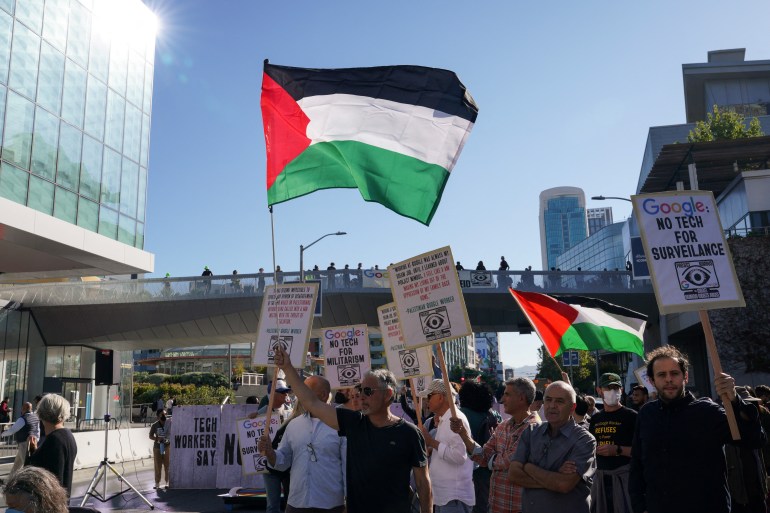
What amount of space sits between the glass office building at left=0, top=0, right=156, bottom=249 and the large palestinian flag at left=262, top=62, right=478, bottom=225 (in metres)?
18.6

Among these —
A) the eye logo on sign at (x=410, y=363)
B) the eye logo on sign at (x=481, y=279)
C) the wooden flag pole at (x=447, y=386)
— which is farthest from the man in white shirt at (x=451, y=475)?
the eye logo on sign at (x=481, y=279)

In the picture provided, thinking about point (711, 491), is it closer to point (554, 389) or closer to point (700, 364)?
point (554, 389)

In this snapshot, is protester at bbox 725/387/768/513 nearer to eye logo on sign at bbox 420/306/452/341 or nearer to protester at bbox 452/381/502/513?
protester at bbox 452/381/502/513

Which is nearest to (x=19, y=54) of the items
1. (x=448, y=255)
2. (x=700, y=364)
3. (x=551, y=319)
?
(x=551, y=319)

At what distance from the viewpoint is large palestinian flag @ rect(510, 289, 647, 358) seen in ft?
35.8

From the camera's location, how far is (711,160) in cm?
4419

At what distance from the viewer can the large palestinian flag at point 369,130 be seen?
7.82m

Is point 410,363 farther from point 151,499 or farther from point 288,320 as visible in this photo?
point 151,499

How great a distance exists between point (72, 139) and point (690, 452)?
2668 centimetres

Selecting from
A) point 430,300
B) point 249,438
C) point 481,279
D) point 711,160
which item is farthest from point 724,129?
point 430,300

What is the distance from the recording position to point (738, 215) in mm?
38625

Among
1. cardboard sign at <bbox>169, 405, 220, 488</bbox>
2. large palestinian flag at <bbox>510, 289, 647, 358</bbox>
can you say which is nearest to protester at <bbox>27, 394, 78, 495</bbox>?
large palestinian flag at <bbox>510, 289, 647, 358</bbox>

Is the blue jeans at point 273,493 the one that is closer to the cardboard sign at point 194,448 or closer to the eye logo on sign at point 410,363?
the eye logo on sign at point 410,363

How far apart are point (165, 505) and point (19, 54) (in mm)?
17078
